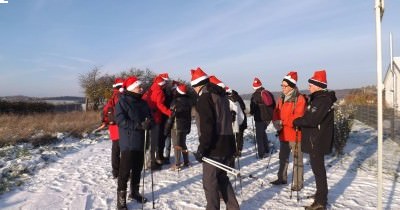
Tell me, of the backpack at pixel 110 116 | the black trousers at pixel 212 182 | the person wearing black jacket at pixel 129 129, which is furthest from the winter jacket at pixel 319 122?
the backpack at pixel 110 116

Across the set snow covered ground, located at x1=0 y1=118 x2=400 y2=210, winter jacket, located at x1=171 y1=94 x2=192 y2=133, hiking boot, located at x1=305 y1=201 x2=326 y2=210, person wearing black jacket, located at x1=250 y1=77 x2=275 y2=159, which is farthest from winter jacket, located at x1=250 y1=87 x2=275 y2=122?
hiking boot, located at x1=305 y1=201 x2=326 y2=210

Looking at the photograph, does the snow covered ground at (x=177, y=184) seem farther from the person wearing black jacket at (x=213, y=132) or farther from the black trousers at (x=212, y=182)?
the person wearing black jacket at (x=213, y=132)

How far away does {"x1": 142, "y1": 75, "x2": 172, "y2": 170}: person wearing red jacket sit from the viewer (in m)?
8.05

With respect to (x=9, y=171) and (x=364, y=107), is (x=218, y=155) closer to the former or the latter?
(x=9, y=171)

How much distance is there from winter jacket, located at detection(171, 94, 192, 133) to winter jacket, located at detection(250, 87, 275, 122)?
69.4 inches

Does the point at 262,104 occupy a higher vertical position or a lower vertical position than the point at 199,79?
lower

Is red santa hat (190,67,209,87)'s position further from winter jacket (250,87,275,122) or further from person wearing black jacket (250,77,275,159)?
person wearing black jacket (250,77,275,159)

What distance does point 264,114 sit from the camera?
882 centimetres

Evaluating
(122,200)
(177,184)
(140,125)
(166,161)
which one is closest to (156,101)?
(166,161)

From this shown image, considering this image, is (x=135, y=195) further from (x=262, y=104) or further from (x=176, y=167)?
(x=262, y=104)

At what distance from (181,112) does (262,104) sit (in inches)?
90.8

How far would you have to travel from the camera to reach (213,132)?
466 centimetres

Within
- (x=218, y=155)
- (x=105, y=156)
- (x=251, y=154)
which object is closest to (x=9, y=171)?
(x=105, y=156)

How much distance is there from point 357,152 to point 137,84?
8.03m
